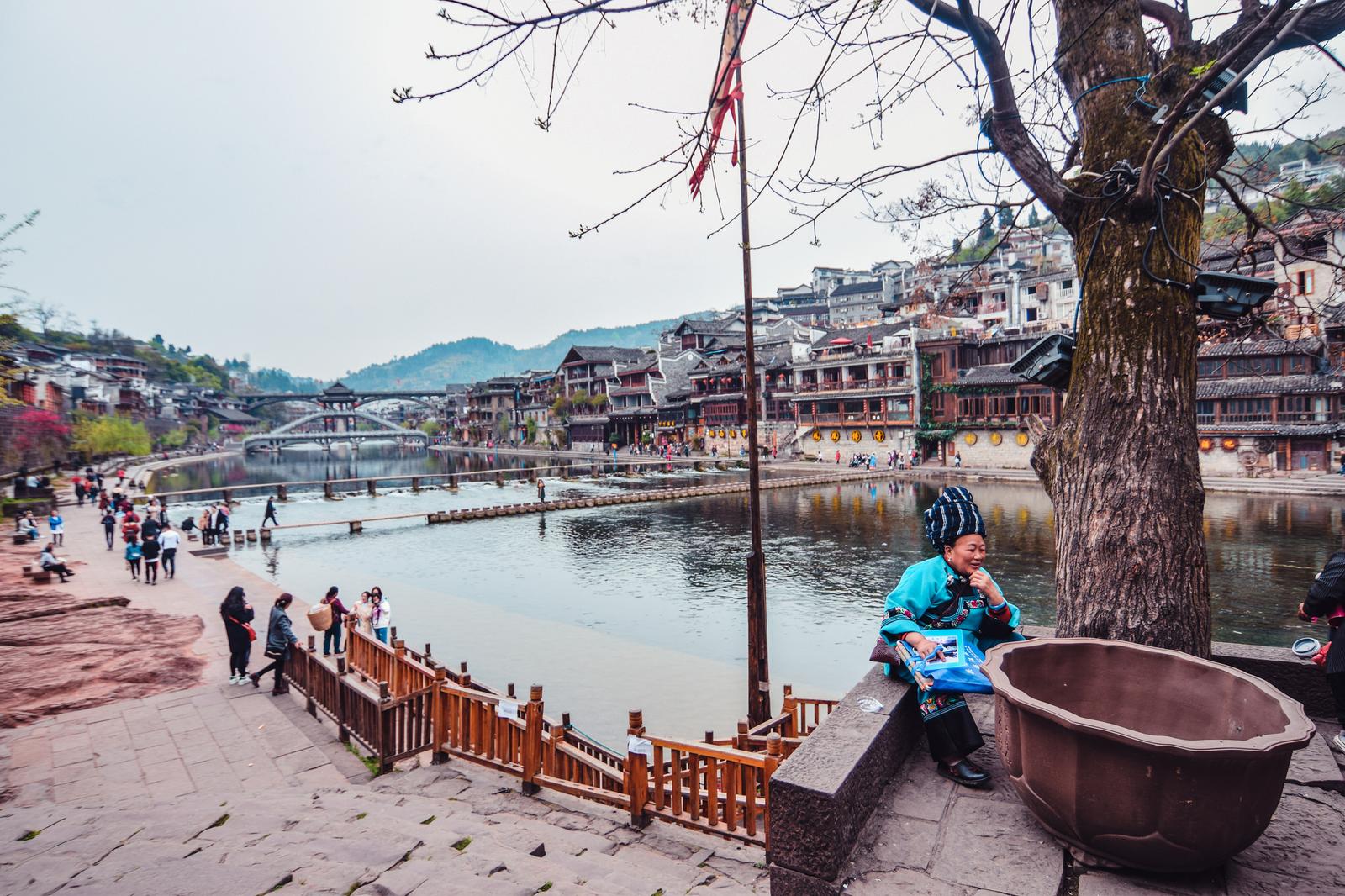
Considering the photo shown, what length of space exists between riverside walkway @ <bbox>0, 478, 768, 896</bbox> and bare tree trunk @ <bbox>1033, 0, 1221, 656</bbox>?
9.06 feet

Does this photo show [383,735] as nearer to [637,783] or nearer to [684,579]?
[637,783]

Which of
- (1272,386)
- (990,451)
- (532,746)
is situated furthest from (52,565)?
(1272,386)

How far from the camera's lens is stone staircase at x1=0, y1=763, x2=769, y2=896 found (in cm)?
415

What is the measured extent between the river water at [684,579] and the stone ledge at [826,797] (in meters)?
1.64

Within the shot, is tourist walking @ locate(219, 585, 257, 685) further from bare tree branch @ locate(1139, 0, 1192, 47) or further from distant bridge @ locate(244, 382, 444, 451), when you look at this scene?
distant bridge @ locate(244, 382, 444, 451)

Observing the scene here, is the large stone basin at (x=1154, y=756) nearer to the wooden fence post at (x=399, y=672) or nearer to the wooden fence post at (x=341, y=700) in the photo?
the wooden fence post at (x=399, y=672)

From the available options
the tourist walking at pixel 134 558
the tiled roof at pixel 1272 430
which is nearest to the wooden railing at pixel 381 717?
the tourist walking at pixel 134 558

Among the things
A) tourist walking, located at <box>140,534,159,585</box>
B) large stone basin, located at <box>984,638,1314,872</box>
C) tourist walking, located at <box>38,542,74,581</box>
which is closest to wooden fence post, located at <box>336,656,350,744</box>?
large stone basin, located at <box>984,638,1314,872</box>

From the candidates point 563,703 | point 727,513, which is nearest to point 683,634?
point 563,703

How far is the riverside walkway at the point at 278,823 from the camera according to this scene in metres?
4.23

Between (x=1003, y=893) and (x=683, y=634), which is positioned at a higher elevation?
(x=1003, y=893)

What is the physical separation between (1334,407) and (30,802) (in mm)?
45906

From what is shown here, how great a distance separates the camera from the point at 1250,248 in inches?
184

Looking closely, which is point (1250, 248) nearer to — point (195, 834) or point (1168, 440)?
point (1168, 440)
